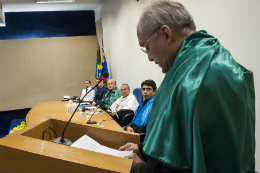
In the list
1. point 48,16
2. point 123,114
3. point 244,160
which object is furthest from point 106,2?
point 244,160

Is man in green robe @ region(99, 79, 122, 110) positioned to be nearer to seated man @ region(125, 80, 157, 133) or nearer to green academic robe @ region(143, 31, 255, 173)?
seated man @ region(125, 80, 157, 133)

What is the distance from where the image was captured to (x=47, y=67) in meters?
6.42

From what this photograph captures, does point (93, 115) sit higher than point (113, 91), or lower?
lower

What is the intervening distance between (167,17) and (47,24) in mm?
7161

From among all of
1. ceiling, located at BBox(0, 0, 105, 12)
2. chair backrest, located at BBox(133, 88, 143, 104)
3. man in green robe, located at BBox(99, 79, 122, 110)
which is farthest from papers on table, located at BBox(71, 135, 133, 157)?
ceiling, located at BBox(0, 0, 105, 12)

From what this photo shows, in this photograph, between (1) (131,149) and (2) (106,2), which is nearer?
(1) (131,149)

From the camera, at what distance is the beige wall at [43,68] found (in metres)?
6.10

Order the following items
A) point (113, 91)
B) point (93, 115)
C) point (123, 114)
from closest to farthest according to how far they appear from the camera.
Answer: point (93, 115) → point (123, 114) → point (113, 91)

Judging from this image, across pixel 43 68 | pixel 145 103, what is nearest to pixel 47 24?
pixel 43 68

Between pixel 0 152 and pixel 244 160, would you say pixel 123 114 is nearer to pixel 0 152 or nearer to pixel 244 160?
pixel 0 152

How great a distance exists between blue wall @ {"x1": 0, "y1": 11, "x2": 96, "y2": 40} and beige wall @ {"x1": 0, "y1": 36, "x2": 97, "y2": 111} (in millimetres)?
562

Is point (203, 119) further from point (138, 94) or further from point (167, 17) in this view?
point (138, 94)

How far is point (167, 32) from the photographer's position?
0.69 metres

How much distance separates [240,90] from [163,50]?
301 millimetres
